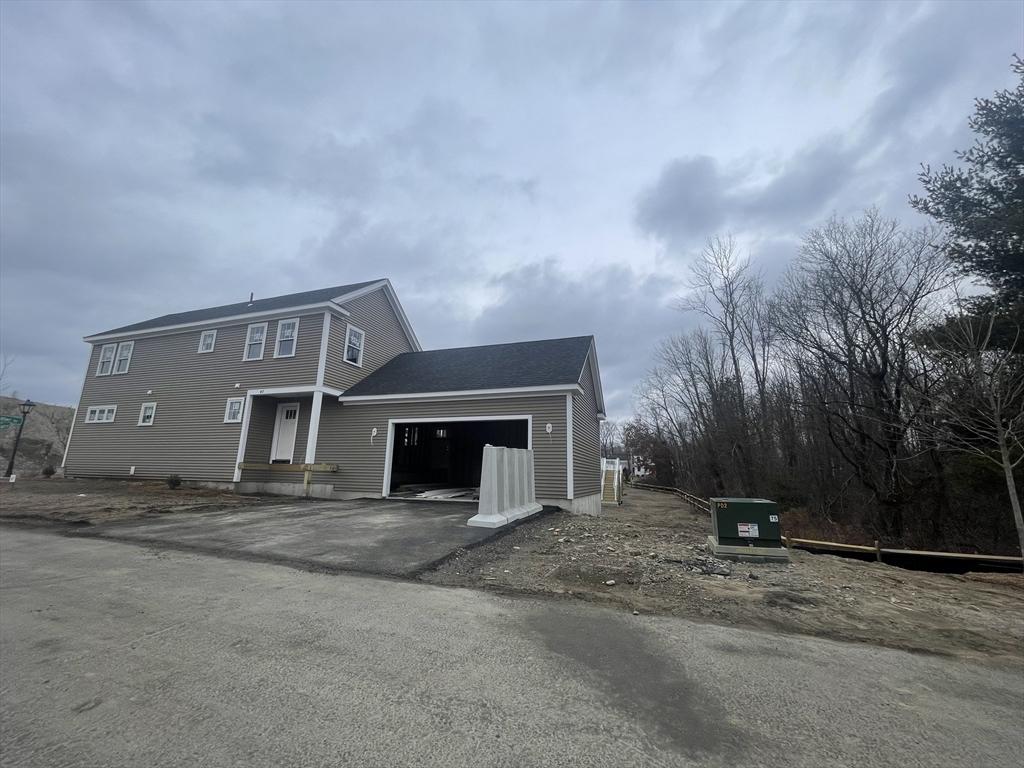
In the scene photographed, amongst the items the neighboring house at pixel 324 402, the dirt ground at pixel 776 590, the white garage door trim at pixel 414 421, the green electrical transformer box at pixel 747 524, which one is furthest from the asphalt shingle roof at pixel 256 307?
the green electrical transformer box at pixel 747 524

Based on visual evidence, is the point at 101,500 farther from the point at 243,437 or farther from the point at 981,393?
the point at 981,393

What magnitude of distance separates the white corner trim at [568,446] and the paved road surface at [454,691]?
7.58 meters

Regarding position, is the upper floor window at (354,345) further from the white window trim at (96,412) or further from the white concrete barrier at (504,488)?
the white window trim at (96,412)

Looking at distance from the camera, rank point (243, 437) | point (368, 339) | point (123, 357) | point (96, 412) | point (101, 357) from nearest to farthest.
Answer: point (243, 437) → point (368, 339) → point (96, 412) → point (123, 357) → point (101, 357)

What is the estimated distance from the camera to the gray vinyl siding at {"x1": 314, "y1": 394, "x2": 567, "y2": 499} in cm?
1203

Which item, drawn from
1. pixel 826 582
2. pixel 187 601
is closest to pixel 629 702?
pixel 187 601

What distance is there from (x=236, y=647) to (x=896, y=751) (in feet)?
13.2

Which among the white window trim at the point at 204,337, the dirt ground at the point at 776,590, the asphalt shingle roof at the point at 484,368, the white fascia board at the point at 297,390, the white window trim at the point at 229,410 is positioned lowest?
the dirt ground at the point at 776,590

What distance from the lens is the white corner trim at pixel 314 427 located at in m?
14.2

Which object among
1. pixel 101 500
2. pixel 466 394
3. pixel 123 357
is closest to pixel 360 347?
pixel 466 394

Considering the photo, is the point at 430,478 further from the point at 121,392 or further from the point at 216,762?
the point at 216,762

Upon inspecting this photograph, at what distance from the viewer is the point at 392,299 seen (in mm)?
18453

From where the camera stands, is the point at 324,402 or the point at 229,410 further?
the point at 229,410

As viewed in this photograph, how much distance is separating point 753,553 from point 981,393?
7.00m
